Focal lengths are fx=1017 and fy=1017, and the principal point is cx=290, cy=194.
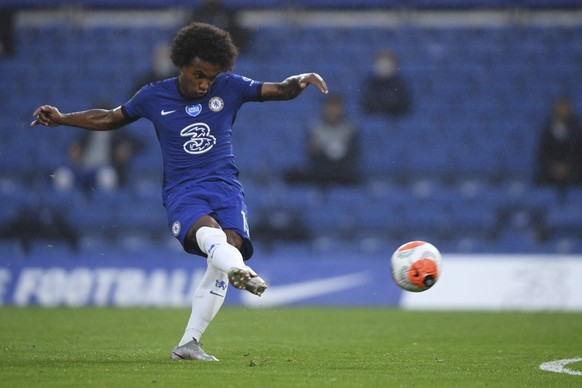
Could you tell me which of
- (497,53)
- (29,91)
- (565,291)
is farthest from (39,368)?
(497,53)

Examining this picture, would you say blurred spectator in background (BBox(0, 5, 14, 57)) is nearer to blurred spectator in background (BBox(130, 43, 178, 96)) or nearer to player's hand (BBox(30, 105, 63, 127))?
blurred spectator in background (BBox(130, 43, 178, 96))

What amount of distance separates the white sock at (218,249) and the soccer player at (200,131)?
0.27 ft

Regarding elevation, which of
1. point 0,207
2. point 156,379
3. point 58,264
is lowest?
point 156,379

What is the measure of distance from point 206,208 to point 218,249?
51cm

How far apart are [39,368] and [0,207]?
10268 millimetres

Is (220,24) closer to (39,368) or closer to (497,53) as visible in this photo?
(497,53)

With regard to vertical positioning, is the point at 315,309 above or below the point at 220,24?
below

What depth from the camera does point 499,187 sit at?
17.6m

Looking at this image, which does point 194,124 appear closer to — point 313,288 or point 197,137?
point 197,137

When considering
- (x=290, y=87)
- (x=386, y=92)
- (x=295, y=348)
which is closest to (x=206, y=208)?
(x=290, y=87)

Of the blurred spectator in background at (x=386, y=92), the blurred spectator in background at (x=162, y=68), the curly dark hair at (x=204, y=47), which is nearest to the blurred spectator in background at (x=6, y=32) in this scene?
the blurred spectator in background at (x=162, y=68)

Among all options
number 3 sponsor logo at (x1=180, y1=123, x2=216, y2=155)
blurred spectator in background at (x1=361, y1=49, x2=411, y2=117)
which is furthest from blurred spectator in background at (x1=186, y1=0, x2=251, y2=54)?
number 3 sponsor logo at (x1=180, y1=123, x2=216, y2=155)

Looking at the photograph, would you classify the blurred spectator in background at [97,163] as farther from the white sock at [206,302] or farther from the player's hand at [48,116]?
the white sock at [206,302]

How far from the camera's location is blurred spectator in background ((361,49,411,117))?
57.8ft
